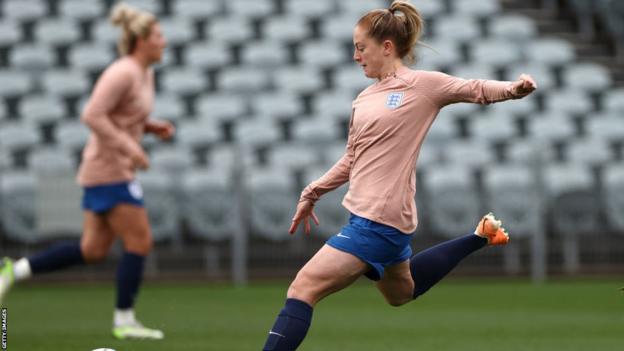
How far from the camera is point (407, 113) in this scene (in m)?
5.06

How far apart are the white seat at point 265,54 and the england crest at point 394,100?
41.3ft

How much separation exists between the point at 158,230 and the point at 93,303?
273 centimetres

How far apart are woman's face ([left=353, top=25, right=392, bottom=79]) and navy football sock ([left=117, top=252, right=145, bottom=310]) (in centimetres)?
319

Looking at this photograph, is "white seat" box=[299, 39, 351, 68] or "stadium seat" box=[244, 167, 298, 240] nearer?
"stadium seat" box=[244, 167, 298, 240]

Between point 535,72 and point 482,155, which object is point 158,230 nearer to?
point 482,155

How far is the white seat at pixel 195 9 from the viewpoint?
18.5 meters

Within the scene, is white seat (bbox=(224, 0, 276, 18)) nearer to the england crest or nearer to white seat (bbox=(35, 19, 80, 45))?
white seat (bbox=(35, 19, 80, 45))

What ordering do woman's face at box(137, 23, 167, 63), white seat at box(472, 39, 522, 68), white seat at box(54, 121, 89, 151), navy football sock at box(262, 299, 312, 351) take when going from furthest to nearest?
white seat at box(472, 39, 522, 68) < white seat at box(54, 121, 89, 151) < woman's face at box(137, 23, 167, 63) < navy football sock at box(262, 299, 312, 351)

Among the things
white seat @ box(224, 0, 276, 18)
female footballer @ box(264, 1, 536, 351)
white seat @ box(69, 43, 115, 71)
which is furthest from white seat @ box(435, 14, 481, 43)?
female footballer @ box(264, 1, 536, 351)

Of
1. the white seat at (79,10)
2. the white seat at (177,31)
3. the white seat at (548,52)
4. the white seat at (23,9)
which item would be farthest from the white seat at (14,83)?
the white seat at (548,52)

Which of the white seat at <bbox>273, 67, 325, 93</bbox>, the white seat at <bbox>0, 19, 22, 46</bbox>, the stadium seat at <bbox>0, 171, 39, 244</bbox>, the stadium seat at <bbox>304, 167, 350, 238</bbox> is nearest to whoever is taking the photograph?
the stadium seat at <bbox>0, 171, 39, 244</bbox>

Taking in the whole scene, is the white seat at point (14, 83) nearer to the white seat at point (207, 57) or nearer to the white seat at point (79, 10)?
the white seat at point (79, 10)

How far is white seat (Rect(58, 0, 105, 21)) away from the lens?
18016 mm

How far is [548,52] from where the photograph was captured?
18.7 meters
